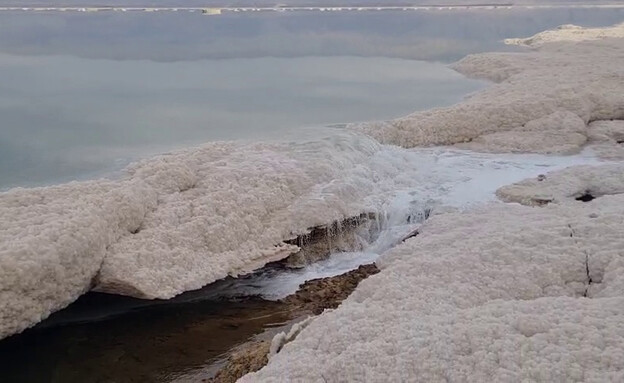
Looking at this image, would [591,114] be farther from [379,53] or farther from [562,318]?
[379,53]

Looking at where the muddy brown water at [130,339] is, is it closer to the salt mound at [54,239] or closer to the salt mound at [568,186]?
the salt mound at [54,239]

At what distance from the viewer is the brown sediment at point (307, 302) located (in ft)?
23.5

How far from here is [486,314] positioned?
554 centimetres

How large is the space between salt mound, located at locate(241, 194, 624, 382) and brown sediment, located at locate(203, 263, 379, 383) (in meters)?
0.67

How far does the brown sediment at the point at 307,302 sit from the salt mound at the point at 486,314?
67 centimetres

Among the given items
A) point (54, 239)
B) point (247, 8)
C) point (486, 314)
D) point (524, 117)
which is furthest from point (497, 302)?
point (247, 8)

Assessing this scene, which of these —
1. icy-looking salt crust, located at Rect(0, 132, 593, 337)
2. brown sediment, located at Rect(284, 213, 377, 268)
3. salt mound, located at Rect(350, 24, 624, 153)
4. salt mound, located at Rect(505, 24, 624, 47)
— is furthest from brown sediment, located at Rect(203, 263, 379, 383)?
salt mound, located at Rect(505, 24, 624, 47)

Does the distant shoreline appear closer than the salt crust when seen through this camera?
No

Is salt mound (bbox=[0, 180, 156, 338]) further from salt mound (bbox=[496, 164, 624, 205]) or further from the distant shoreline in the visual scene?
the distant shoreline

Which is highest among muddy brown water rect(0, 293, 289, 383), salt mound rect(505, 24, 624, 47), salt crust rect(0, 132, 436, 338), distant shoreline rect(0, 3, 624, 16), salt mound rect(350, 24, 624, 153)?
salt crust rect(0, 132, 436, 338)

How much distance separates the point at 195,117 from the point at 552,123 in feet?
27.1

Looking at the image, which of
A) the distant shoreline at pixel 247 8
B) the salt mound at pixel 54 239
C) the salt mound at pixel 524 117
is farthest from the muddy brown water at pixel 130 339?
the distant shoreline at pixel 247 8

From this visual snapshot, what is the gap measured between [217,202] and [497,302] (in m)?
4.87

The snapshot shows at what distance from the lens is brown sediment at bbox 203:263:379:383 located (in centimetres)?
715
